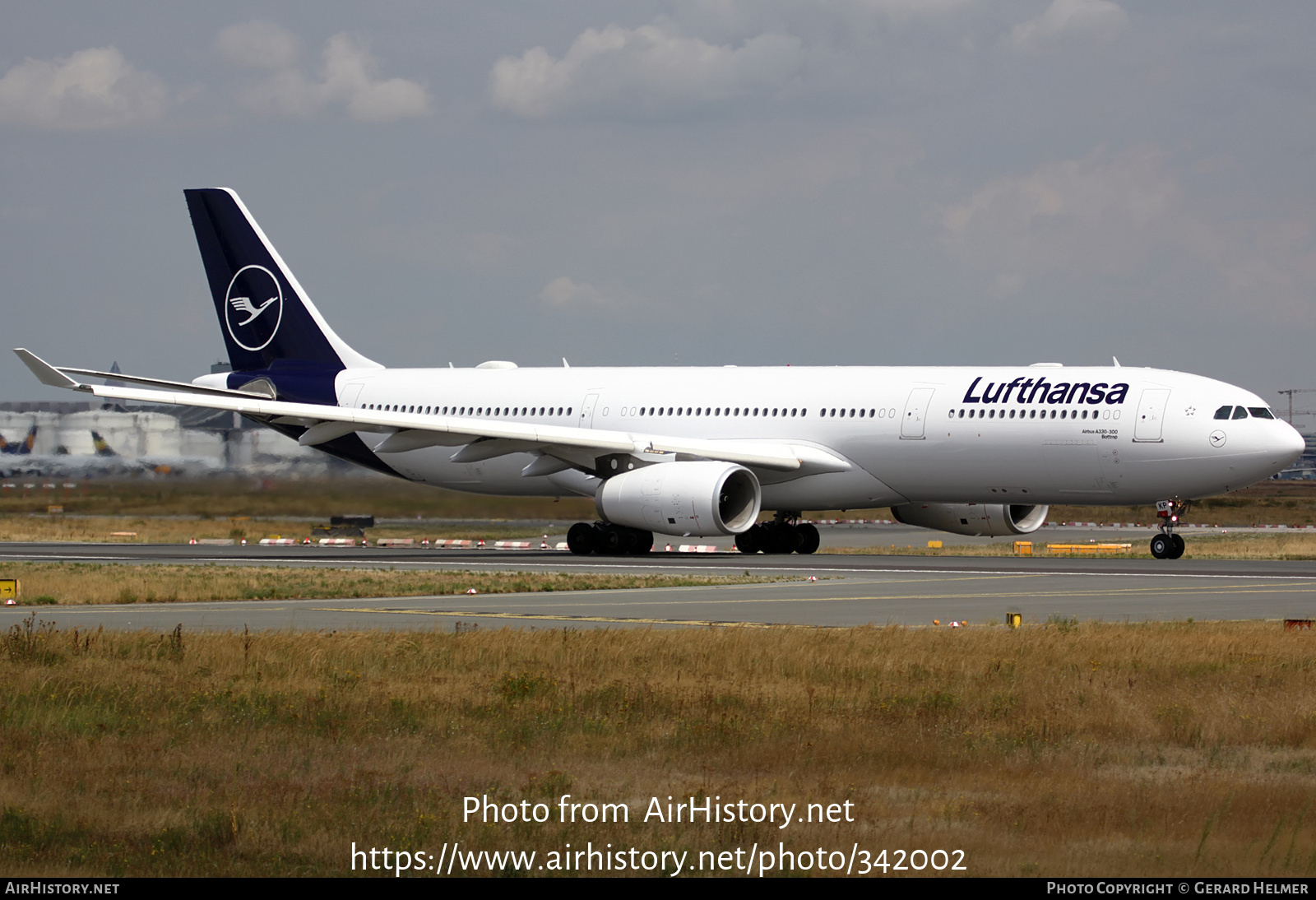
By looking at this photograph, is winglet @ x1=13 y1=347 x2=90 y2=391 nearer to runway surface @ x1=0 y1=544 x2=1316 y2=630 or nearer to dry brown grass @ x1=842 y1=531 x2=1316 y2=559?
runway surface @ x1=0 y1=544 x2=1316 y2=630

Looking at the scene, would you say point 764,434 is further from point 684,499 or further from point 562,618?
point 562,618

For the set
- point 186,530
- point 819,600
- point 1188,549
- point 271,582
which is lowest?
point 186,530

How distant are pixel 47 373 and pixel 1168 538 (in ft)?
80.0

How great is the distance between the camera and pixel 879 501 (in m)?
37.2

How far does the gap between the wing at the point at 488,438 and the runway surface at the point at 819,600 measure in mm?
2632

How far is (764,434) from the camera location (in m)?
37.9

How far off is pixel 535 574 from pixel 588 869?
21767mm

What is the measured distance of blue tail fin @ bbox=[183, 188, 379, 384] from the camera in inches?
1764

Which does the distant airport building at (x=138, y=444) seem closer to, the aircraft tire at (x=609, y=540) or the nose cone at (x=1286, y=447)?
the aircraft tire at (x=609, y=540)

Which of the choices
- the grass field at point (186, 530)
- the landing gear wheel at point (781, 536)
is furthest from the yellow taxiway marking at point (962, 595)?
the grass field at point (186, 530)

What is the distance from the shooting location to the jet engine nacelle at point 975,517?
38.9 meters

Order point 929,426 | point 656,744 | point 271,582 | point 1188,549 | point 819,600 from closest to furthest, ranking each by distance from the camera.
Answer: point 656,744, point 819,600, point 271,582, point 929,426, point 1188,549

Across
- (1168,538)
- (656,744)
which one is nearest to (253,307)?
(1168,538)
